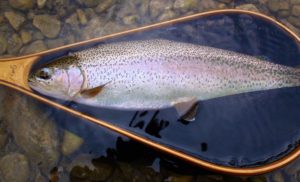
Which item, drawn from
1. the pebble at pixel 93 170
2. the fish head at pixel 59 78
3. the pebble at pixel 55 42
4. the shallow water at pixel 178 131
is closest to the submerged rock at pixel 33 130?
the shallow water at pixel 178 131

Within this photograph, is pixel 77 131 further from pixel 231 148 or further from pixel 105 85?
pixel 231 148

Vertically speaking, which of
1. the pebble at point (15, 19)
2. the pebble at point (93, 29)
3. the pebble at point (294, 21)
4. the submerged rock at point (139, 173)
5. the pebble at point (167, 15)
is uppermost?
the pebble at point (294, 21)

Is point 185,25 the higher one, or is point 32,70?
point 185,25

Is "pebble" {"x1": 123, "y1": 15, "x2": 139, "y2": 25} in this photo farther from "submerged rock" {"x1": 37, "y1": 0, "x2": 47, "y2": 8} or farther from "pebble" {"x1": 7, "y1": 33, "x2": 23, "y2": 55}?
"pebble" {"x1": 7, "y1": 33, "x2": 23, "y2": 55}

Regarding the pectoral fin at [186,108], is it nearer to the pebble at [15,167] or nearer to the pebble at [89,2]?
the pebble at [15,167]

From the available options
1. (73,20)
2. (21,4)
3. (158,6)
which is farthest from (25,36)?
(158,6)

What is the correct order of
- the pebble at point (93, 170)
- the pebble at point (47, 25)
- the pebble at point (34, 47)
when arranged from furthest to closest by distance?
the pebble at point (47, 25) → the pebble at point (34, 47) → the pebble at point (93, 170)

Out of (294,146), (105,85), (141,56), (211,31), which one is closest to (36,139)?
(105,85)
